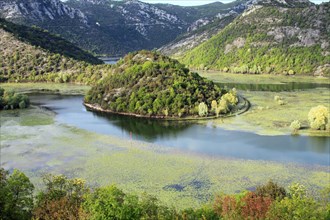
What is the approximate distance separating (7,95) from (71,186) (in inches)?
3203

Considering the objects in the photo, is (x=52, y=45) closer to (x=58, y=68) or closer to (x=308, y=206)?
(x=58, y=68)

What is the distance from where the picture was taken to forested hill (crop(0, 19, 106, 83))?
16727 cm

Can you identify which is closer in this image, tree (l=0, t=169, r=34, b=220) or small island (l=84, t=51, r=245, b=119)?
tree (l=0, t=169, r=34, b=220)

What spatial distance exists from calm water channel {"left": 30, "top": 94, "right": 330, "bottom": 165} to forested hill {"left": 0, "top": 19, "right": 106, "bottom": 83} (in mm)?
66175

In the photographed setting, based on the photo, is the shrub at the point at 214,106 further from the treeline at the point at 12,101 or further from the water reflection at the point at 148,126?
the treeline at the point at 12,101

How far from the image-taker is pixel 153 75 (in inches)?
4564

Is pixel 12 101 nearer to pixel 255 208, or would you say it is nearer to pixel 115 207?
pixel 115 207

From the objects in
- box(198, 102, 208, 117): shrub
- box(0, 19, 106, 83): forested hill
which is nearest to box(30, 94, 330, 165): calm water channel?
box(198, 102, 208, 117): shrub

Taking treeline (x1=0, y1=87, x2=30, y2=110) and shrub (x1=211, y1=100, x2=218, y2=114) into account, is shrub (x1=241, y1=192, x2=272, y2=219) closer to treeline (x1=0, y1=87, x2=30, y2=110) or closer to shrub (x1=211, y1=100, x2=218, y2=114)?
shrub (x1=211, y1=100, x2=218, y2=114)

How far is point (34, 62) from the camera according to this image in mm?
175375

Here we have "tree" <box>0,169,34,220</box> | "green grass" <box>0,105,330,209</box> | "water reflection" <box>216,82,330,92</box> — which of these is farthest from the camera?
"water reflection" <box>216,82,330,92</box>

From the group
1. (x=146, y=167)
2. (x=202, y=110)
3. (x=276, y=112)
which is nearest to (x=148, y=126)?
(x=202, y=110)

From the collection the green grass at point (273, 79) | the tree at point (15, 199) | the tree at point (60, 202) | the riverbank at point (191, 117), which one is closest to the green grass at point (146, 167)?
the tree at point (60, 202)

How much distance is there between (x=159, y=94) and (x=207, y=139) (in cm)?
3188
